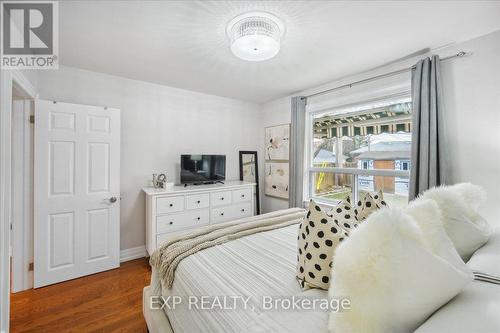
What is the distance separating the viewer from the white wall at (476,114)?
6.09ft

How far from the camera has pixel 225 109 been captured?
389 cm

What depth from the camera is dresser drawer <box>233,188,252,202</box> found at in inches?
134

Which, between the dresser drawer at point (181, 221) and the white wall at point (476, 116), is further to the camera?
the dresser drawer at point (181, 221)

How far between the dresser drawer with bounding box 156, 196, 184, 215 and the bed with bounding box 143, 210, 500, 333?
119cm

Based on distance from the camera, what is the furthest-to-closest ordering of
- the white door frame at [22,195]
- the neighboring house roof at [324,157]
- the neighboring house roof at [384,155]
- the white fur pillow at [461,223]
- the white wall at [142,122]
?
1. the neighboring house roof at [324,157]
2. the white wall at [142,122]
3. the neighboring house roof at [384,155]
4. the white door frame at [22,195]
5. the white fur pillow at [461,223]

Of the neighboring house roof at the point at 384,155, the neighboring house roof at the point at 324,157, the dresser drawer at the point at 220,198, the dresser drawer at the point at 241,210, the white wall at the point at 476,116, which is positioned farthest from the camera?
the dresser drawer at the point at 241,210

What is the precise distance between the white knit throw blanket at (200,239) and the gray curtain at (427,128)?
1330 millimetres

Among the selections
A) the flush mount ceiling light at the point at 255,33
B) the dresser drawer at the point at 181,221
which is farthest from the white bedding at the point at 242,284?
the flush mount ceiling light at the point at 255,33

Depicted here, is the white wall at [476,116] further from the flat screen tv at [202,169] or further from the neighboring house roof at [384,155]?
the flat screen tv at [202,169]

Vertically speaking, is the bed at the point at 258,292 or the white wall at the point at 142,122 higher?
the white wall at the point at 142,122

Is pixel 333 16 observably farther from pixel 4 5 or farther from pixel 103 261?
pixel 103 261

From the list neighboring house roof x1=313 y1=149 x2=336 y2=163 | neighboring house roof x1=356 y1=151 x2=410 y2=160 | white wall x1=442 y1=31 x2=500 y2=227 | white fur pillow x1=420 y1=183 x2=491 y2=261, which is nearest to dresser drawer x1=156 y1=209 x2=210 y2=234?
neighboring house roof x1=313 y1=149 x2=336 y2=163

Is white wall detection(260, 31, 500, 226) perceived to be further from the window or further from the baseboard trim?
the baseboard trim

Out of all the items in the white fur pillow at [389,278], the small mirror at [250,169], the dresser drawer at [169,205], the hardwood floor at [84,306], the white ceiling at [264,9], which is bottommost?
the hardwood floor at [84,306]
